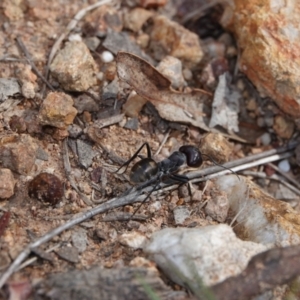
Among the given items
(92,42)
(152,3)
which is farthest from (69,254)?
(152,3)

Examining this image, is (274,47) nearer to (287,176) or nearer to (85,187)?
(287,176)

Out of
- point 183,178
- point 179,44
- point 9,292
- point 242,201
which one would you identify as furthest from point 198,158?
point 9,292

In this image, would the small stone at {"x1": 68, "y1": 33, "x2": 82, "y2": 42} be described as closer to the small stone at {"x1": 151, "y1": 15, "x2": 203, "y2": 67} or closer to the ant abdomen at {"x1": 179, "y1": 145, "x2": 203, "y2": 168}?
the small stone at {"x1": 151, "y1": 15, "x2": 203, "y2": 67}

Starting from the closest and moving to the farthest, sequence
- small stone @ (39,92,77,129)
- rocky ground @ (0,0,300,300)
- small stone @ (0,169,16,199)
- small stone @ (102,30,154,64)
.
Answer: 1. rocky ground @ (0,0,300,300)
2. small stone @ (0,169,16,199)
3. small stone @ (39,92,77,129)
4. small stone @ (102,30,154,64)

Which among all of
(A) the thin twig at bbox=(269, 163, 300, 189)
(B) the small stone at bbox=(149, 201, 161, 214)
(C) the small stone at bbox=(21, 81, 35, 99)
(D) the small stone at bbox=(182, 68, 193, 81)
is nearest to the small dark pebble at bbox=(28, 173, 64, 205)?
(B) the small stone at bbox=(149, 201, 161, 214)

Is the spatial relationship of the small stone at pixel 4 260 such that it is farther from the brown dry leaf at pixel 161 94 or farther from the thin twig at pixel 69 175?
the brown dry leaf at pixel 161 94
